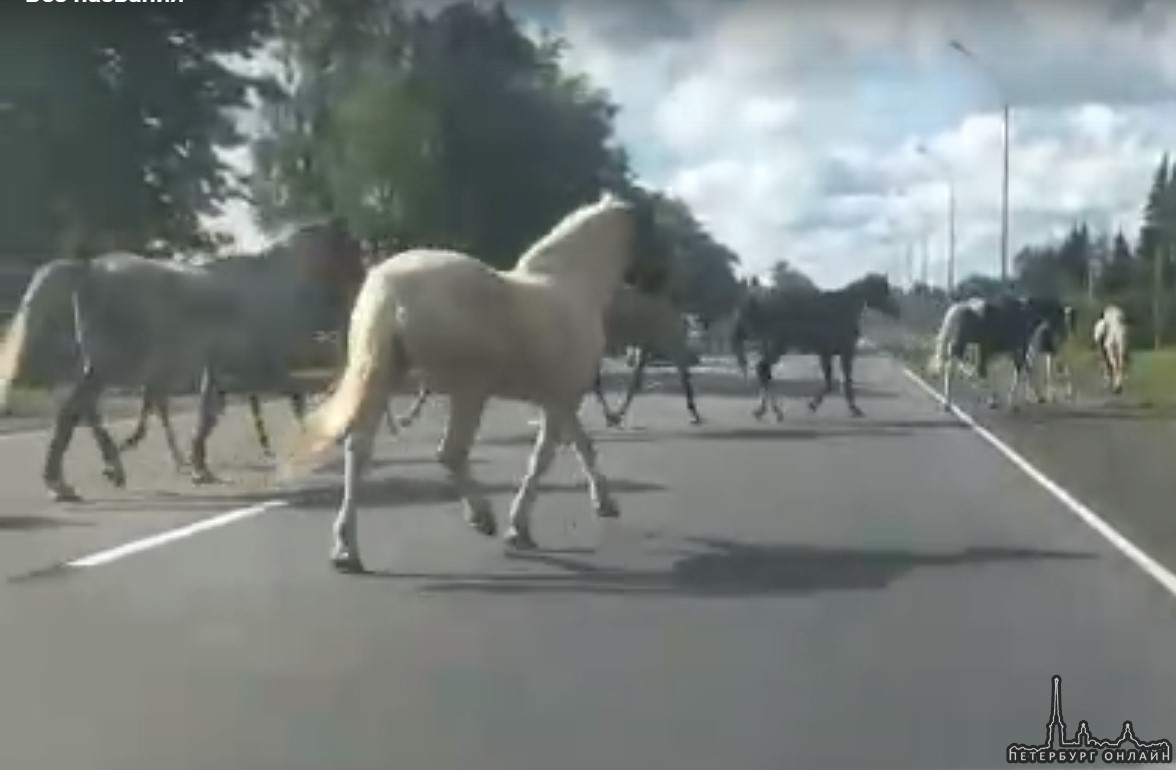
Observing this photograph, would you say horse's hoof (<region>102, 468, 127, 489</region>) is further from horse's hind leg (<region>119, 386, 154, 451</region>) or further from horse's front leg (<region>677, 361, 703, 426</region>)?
horse's front leg (<region>677, 361, 703, 426</region>)

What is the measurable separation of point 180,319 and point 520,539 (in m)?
1.88

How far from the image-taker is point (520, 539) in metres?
7.55

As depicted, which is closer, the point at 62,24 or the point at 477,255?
the point at 62,24

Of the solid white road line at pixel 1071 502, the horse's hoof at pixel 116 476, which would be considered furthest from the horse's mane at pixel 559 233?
the horse's hoof at pixel 116 476

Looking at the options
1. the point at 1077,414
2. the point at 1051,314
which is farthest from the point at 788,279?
the point at 1077,414

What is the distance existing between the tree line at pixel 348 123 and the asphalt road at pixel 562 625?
38.4 inches

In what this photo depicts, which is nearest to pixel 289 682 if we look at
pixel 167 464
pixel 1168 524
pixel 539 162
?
pixel 539 162

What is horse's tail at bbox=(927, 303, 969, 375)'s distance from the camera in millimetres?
6549

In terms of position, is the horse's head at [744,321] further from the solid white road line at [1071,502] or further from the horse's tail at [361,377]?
the solid white road line at [1071,502]

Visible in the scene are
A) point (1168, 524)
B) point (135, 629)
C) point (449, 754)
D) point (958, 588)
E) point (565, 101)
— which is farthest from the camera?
point (1168, 524)

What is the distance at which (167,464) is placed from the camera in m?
9.62

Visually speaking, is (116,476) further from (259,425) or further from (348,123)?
(348,123)

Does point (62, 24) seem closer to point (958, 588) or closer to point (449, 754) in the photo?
point (449, 754)

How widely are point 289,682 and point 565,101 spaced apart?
1492 mm
